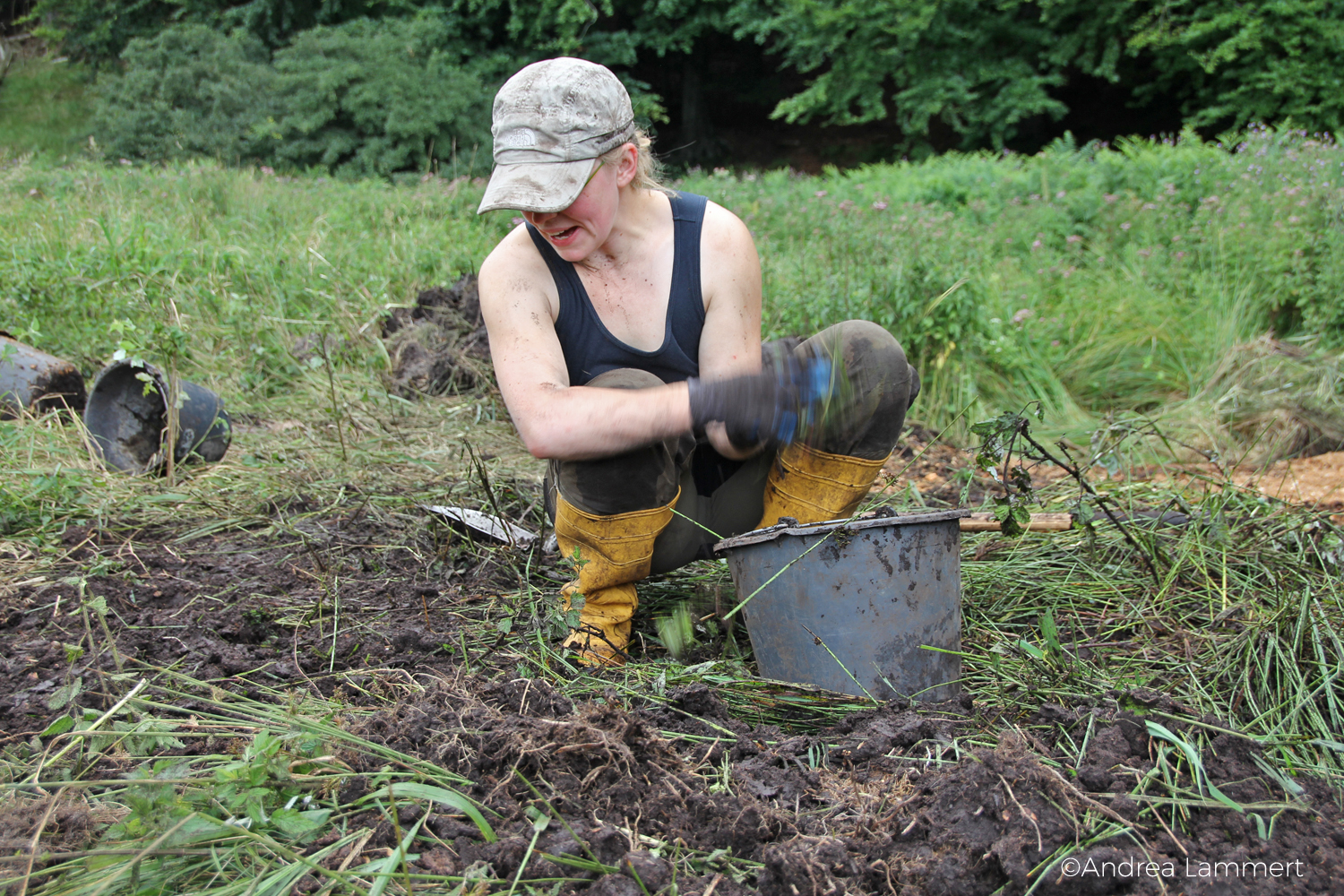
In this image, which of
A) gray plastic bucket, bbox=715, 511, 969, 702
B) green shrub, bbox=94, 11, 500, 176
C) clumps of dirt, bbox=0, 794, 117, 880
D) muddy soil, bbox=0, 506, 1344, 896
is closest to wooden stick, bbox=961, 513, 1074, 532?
gray plastic bucket, bbox=715, 511, 969, 702

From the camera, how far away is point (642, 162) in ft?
6.76

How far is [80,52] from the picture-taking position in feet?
54.9

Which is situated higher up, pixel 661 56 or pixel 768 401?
pixel 661 56

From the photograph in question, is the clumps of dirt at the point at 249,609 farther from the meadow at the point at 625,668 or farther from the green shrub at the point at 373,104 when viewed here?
the green shrub at the point at 373,104

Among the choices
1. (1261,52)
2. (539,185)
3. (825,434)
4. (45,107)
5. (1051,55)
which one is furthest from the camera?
(45,107)

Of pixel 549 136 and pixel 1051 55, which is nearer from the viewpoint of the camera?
pixel 549 136

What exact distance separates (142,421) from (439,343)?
136cm

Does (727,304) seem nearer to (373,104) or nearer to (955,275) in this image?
(955,275)

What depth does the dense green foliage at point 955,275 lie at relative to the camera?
407cm

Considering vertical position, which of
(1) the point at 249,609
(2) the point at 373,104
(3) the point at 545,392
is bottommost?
(1) the point at 249,609

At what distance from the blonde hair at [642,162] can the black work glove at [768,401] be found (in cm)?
56

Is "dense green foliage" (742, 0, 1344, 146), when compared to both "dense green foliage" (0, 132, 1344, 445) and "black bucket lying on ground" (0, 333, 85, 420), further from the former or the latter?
"black bucket lying on ground" (0, 333, 85, 420)

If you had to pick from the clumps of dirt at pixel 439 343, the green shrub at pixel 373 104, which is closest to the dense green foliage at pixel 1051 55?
the green shrub at pixel 373 104

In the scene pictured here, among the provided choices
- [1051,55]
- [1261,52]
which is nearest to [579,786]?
[1261,52]
